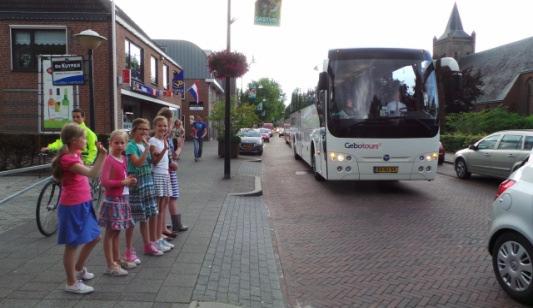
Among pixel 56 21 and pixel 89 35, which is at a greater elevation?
pixel 56 21

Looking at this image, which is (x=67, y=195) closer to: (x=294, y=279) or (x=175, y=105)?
(x=294, y=279)

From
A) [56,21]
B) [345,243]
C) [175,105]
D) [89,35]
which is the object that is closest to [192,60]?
[175,105]

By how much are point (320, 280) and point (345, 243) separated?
1.61 m

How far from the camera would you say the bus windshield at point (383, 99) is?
1027 centimetres

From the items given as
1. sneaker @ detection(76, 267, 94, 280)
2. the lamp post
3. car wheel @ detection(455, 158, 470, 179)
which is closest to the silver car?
car wheel @ detection(455, 158, 470, 179)

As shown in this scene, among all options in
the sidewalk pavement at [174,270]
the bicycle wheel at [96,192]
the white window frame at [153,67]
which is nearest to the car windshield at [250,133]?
the white window frame at [153,67]

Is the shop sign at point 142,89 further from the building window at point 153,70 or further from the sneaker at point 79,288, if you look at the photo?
the sneaker at point 79,288

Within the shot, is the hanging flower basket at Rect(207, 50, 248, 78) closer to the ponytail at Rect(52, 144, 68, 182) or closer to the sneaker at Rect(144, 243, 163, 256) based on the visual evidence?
the sneaker at Rect(144, 243, 163, 256)

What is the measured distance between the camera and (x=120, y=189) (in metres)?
4.62

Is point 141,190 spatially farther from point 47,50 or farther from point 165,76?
point 165,76

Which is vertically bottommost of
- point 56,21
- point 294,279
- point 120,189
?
point 294,279

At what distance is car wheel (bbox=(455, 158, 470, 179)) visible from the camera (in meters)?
14.2

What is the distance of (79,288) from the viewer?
4.09 m

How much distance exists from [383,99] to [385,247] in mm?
4733
